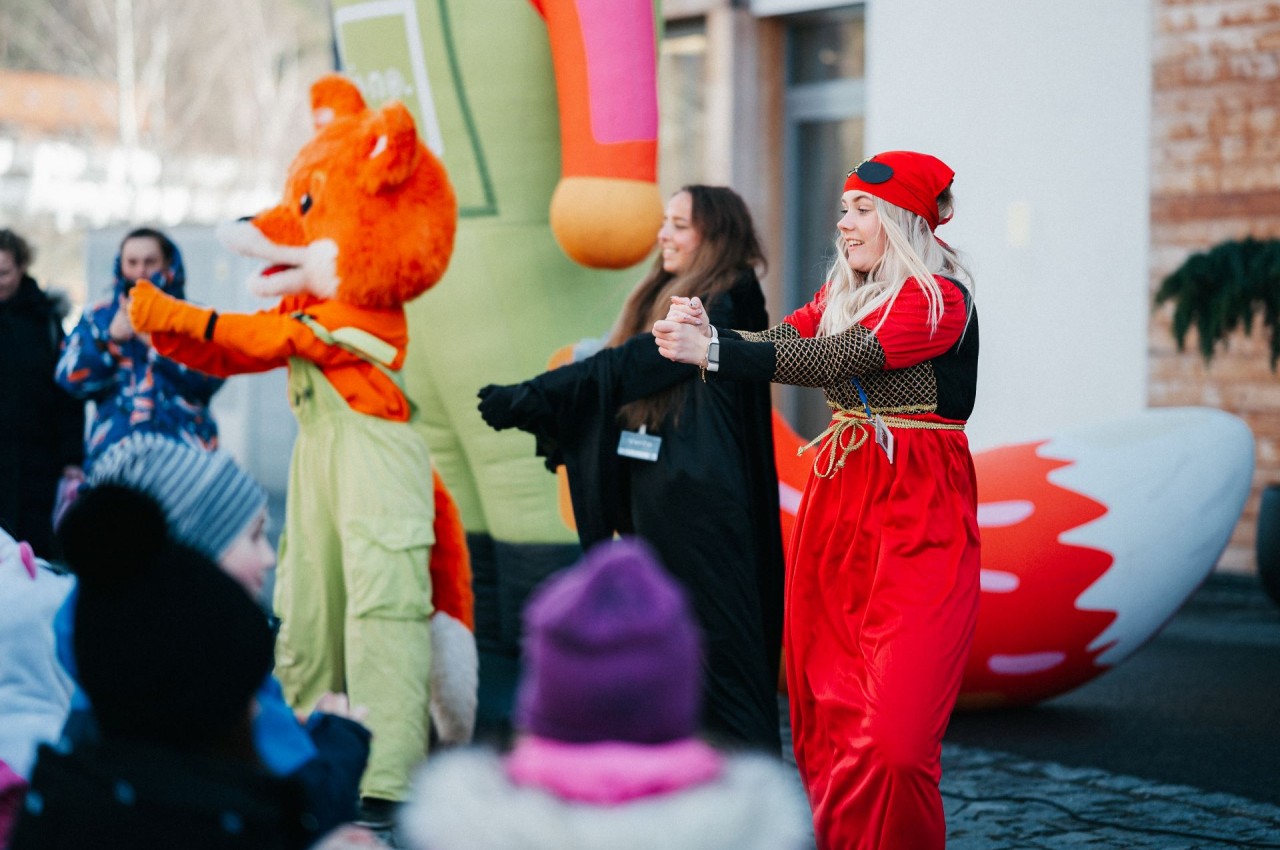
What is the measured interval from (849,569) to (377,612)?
1.37 m

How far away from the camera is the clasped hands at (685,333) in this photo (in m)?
3.18

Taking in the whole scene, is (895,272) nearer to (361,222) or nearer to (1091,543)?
(361,222)

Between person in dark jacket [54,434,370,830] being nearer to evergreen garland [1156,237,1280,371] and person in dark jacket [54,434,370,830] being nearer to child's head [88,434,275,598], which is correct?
child's head [88,434,275,598]

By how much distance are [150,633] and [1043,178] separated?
6.89 m

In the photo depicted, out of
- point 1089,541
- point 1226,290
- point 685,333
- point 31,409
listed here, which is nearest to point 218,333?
point 685,333

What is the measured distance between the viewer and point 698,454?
3.98m

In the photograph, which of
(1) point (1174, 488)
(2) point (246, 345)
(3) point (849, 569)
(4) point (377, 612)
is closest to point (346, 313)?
(2) point (246, 345)

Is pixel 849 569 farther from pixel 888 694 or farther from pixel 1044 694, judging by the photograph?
pixel 1044 694

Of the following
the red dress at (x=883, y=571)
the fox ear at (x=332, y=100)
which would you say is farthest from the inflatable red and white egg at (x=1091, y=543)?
the fox ear at (x=332, y=100)

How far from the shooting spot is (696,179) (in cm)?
1010

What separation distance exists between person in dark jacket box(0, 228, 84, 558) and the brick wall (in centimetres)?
499

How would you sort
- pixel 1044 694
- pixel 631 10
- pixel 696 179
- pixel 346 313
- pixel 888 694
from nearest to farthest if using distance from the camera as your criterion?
pixel 888 694
pixel 346 313
pixel 631 10
pixel 1044 694
pixel 696 179

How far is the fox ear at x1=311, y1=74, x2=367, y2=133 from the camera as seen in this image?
15.3 ft

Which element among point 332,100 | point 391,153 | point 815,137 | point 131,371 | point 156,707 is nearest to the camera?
point 156,707
